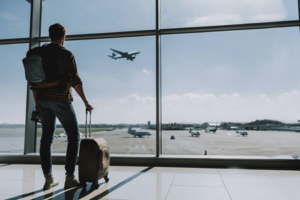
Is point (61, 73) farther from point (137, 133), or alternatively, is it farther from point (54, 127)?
point (137, 133)

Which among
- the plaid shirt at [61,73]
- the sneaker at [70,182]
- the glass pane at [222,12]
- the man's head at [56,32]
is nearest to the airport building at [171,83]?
the glass pane at [222,12]

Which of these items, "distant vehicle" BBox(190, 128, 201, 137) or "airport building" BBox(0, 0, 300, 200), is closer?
"airport building" BBox(0, 0, 300, 200)

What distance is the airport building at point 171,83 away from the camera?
9.26 feet

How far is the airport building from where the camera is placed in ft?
9.26

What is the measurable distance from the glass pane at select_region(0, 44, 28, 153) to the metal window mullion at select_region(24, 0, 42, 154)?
10cm

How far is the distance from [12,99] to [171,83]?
2317 mm

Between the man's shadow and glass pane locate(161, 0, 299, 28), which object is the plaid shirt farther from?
glass pane locate(161, 0, 299, 28)

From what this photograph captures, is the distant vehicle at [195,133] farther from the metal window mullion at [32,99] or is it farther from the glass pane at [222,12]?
the metal window mullion at [32,99]

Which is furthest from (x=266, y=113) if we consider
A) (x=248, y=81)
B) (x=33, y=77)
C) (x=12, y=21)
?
(x=12, y=21)

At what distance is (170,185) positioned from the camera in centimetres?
192

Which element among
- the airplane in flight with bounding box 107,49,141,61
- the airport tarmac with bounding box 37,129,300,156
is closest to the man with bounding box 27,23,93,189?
the airport tarmac with bounding box 37,129,300,156

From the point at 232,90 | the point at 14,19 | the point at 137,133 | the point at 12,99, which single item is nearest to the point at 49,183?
the point at 137,133

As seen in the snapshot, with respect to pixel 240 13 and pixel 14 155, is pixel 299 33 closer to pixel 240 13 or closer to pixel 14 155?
pixel 240 13

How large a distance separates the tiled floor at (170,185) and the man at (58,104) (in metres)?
0.21
